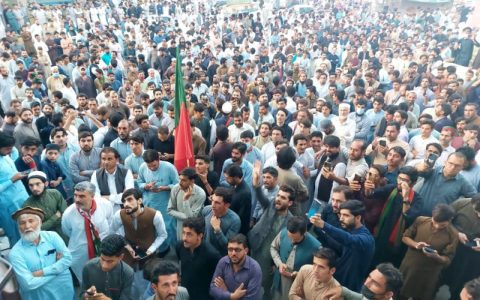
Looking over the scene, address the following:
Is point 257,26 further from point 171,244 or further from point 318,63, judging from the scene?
point 171,244

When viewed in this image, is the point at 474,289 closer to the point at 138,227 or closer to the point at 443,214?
the point at 443,214

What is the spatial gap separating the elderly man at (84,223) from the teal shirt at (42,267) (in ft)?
1.22

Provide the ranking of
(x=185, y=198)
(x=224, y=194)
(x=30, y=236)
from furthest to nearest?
(x=185, y=198), (x=224, y=194), (x=30, y=236)

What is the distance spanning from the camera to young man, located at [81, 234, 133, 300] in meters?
3.20

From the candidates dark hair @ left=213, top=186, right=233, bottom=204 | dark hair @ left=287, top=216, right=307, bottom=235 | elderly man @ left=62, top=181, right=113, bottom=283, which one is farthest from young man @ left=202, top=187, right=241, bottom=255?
elderly man @ left=62, top=181, right=113, bottom=283

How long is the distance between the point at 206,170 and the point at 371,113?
3.89m

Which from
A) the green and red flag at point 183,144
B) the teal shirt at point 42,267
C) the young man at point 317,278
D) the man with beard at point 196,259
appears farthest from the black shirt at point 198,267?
the green and red flag at point 183,144

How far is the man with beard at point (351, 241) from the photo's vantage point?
11.3 feet

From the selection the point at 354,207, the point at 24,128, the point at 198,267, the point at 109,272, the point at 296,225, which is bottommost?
the point at 198,267

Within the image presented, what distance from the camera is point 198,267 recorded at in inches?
139

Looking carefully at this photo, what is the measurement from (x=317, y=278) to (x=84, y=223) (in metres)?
2.37

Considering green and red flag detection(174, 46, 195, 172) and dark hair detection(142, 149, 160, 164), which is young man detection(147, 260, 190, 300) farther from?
green and red flag detection(174, 46, 195, 172)

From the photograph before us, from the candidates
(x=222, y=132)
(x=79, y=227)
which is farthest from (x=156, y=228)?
(x=222, y=132)

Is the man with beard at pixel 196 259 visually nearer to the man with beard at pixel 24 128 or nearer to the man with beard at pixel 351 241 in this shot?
the man with beard at pixel 351 241
